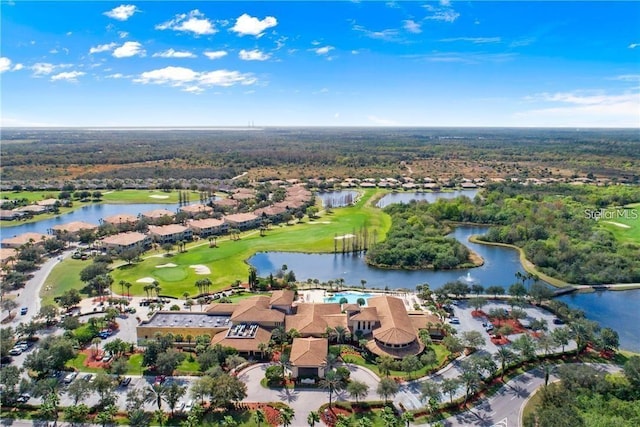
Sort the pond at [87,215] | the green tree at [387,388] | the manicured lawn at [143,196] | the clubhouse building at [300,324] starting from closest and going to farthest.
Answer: the green tree at [387,388] → the clubhouse building at [300,324] → the pond at [87,215] → the manicured lawn at [143,196]

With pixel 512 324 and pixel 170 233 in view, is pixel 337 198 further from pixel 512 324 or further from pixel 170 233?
pixel 512 324

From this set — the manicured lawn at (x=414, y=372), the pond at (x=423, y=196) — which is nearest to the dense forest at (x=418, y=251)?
the manicured lawn at (x=414, y=372)

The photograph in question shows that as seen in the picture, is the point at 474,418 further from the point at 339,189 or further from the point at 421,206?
the point at 339,189

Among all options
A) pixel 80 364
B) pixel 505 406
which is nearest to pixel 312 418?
pixel 505 406

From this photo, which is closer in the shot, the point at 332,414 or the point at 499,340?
the point at 332,414

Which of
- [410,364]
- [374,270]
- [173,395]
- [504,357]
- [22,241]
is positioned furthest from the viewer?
[22,241]

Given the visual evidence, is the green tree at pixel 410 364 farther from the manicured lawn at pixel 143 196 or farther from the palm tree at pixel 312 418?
the manicured lawn at pixel 143 196

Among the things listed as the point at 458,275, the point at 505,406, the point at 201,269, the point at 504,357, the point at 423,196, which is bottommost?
the point at 458,275
